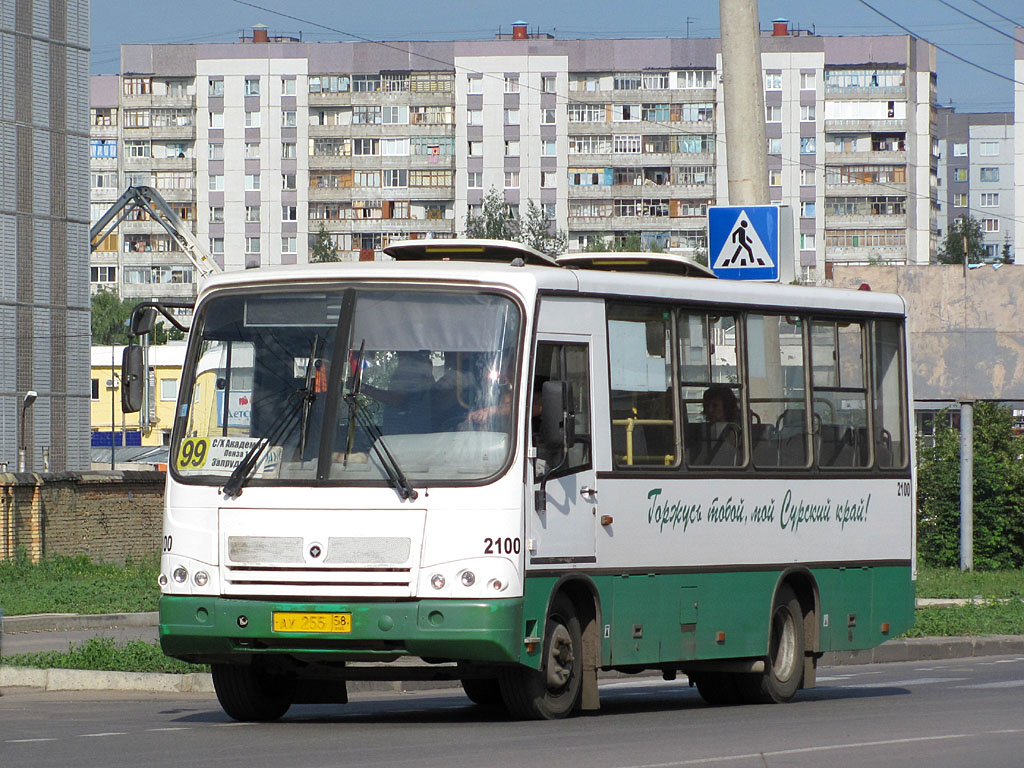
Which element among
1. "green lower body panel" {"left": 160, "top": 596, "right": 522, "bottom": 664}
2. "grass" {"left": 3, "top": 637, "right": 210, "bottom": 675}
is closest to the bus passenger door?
"green lower body panel" {"left": 160, "top": 596, "right": 522, "bottom": 664}

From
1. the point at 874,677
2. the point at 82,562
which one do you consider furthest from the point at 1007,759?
the point at 82,562

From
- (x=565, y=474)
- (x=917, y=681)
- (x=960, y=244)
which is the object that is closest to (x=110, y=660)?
(x=565, y=474)

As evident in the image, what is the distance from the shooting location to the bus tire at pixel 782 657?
47.1ft

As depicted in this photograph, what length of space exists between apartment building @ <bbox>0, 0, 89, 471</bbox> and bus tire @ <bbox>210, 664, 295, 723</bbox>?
147ft

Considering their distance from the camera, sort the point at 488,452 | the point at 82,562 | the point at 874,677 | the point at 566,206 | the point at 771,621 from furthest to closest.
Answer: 1. the point at 566,206
2. the point at 82,562
3. the point at 874,677
4. the point at 771,621
5. the point at 488,452

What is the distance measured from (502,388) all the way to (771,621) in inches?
146

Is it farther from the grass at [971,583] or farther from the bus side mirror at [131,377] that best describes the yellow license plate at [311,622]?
the grass at [971,583]

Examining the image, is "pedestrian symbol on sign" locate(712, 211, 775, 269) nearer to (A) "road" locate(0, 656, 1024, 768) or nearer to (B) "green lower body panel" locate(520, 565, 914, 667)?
(B) "green lower body panel" locate(520, 565, 914, 667)

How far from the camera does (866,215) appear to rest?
5000 inches

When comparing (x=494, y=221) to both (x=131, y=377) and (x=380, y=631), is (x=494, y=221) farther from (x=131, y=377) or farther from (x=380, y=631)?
(x=380, y=631)

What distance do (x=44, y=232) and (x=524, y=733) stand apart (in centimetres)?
4907

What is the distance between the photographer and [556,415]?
1148cm

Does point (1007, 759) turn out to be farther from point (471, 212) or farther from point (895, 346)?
point (471, 212)

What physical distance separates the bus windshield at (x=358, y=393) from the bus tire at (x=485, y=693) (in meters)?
2.57
